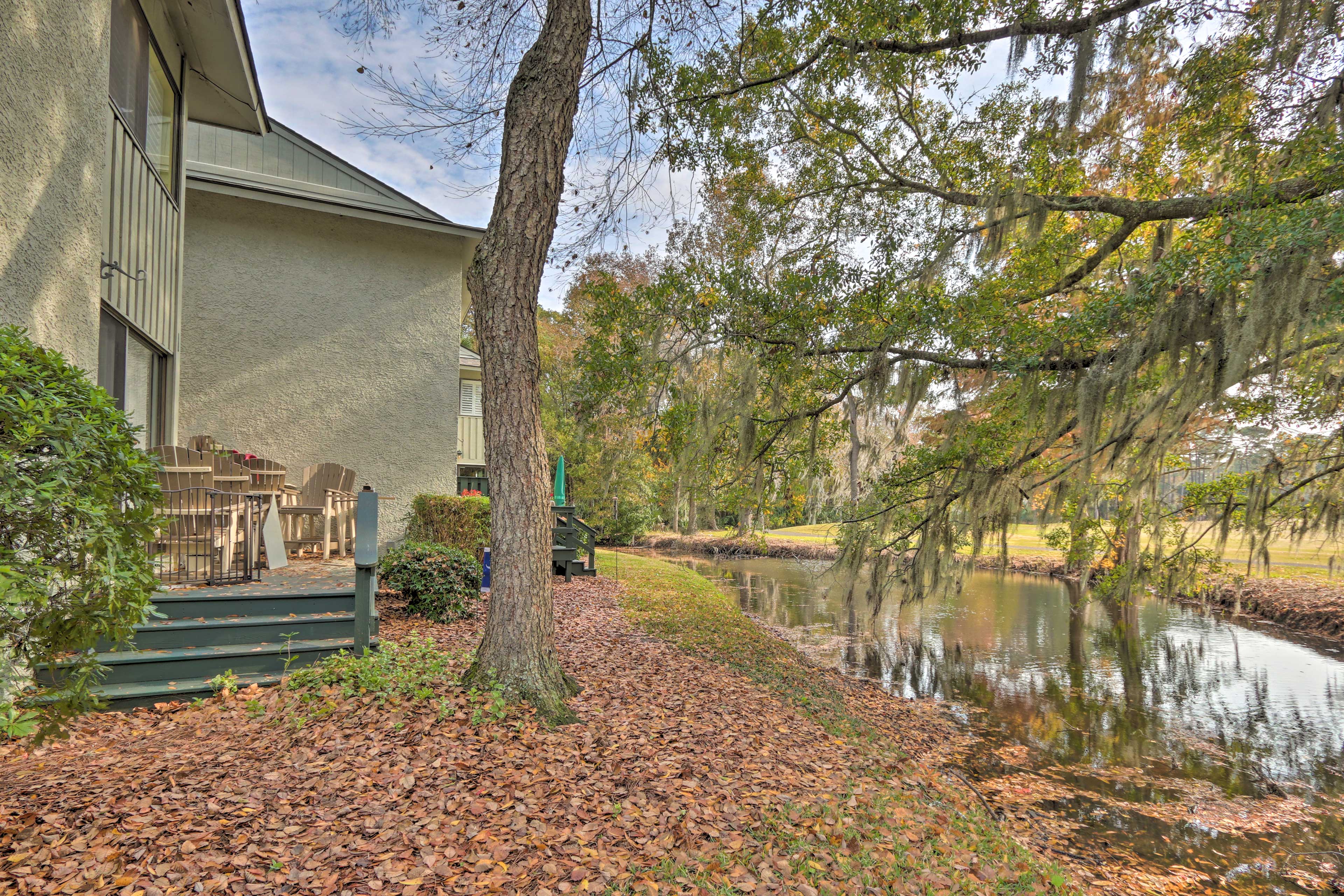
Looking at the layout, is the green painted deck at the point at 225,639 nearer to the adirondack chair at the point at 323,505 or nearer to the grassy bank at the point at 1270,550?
the adirondack chair at the point at 323,505

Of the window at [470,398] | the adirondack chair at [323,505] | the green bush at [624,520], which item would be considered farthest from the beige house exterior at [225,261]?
the green bush at [624,520]

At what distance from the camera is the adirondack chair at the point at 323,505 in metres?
8.61

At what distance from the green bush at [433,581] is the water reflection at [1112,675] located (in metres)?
5.71

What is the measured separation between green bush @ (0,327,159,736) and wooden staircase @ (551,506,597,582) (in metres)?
8.53

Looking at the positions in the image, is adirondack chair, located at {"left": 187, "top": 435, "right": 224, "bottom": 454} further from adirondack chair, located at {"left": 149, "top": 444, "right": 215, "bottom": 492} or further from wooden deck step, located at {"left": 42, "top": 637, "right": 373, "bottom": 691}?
wooden deck step, located at {"left": 42, "top": 637, "right": 373, "bottom": 691}

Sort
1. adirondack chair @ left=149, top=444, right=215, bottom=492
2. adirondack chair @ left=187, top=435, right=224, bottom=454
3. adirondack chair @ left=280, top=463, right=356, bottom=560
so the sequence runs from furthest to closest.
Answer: adirondack chair @ left=280, top=463, right=356, bottom=560 < adirondack chair @ left=187, top=435, right=224, bottom=454 < adirondack chair @ left=149, top=444, right=215, bottom=492

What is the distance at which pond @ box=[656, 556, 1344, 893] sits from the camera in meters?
5.27

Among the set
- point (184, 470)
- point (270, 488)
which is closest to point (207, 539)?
point (184, 470)

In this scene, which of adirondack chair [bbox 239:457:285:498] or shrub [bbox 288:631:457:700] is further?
adirondack chair [bbox 239:457:285:498]

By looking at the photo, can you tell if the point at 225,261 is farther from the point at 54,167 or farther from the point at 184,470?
the point at 54,167

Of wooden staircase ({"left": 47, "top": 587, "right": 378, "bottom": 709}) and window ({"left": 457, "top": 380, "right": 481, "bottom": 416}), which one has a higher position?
window ({"left": 457, "top": 380, "right": 481, "bottom": 416})

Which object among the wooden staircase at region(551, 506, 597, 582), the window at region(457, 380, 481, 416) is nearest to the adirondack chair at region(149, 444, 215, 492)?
the wooden staircase at region(551, 506, 597, 582)

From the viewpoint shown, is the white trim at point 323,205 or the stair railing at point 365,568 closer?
the stair railing at point 365,568

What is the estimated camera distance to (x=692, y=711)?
5.36m
